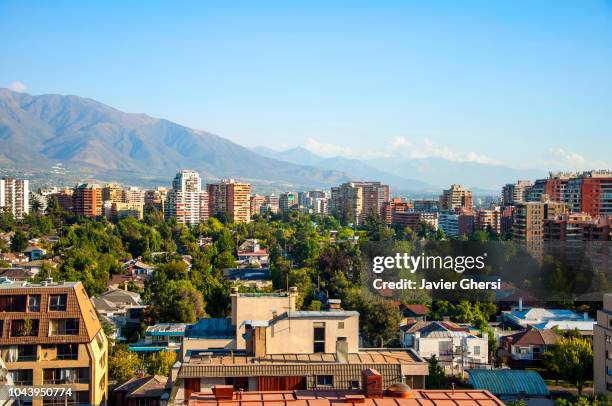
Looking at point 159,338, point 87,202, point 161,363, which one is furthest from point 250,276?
point 87,202

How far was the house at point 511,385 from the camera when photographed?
11898mm

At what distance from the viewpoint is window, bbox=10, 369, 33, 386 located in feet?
27.9

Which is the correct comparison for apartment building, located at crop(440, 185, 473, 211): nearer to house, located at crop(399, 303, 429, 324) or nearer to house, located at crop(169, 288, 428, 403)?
house, located at crop(399, 303, 429, 324)

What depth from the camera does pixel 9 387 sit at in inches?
309

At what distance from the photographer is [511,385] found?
12.1 m

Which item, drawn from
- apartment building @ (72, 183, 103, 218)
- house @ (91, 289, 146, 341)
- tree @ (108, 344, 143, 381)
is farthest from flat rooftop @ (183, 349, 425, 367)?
apartment building @ (72, 183, 103, 218)

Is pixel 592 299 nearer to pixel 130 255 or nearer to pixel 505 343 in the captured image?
pixel 505 343

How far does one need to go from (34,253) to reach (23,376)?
26075 mm

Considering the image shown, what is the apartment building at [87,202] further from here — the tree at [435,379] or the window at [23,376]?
the window at [23,376]

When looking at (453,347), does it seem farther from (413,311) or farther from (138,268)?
(138,268)

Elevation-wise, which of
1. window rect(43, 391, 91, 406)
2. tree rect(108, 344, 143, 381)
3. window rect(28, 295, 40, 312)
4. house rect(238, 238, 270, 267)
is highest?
window rect(28, 295, 40, 312)

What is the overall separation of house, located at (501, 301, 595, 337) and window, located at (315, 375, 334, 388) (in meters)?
11.6

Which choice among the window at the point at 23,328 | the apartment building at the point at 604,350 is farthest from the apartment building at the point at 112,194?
the window at the point at 23,328

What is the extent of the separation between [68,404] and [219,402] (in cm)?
379
